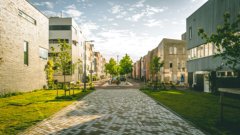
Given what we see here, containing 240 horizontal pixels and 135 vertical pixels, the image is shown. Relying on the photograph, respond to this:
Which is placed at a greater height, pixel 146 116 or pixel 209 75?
pixel 209 75

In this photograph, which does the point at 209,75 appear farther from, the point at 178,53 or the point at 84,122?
the point at 178,53

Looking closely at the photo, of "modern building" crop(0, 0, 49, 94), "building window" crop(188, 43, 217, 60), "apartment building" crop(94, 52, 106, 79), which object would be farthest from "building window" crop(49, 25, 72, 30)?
"apartment building" crop(94, 52, 106, 79)

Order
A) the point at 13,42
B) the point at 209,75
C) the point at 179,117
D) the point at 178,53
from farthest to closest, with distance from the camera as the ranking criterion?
the point at 178,53, the point at 209,75, the point at 13,42, the point at 179,117

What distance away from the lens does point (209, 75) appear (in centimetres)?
2644

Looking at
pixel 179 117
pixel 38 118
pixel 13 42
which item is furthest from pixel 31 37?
pixel 179 117

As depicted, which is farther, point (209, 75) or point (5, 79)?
point (209, 75)

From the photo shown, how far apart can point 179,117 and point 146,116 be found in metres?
1.67

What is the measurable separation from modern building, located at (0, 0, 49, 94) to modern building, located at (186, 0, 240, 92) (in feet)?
66.6

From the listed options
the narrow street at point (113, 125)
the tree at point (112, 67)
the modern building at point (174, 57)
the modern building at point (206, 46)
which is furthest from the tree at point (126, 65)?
the narrow street at point (113, 125)

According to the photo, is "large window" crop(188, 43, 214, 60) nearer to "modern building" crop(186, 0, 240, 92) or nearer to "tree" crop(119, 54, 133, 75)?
"modern building" crop(186, 0, 240, 92)

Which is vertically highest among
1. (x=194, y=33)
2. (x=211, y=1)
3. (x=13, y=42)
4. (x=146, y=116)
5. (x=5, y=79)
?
(x=211, y=1)

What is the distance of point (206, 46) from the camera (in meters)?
28.3

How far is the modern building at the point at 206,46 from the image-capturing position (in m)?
23.6

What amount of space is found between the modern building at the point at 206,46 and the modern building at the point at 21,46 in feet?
66.6
